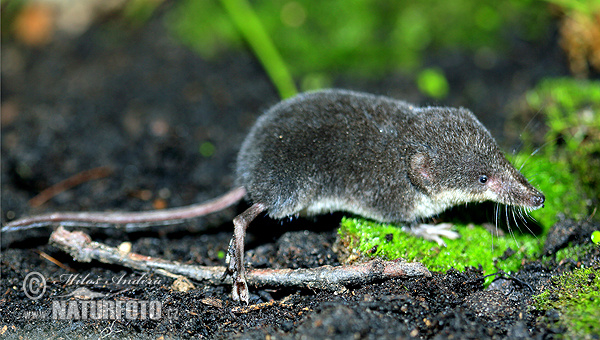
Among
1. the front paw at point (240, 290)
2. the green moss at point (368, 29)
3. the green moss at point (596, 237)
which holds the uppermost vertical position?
the green moss at point (368, 29)

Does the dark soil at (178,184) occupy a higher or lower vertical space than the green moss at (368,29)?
lower

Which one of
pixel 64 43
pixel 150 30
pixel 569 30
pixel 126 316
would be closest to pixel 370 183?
pixel 126 316

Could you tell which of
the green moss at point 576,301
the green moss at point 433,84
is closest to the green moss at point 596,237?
the green moss at point 576,301

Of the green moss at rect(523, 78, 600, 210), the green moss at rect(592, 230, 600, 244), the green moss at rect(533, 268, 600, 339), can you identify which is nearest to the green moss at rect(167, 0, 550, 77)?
the green moss at rect(523, 78, 600, 210)

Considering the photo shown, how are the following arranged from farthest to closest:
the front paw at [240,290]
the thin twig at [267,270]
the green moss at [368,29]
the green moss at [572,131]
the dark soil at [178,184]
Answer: the green moss at [368,29], the green moss at [572,131], the front paw at [240,290], the thin twig at [267,270], the dark soil at [178,184]

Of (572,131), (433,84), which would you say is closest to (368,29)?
(433,84)

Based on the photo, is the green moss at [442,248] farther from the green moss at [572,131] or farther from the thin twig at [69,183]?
the thin twig at [69,183]

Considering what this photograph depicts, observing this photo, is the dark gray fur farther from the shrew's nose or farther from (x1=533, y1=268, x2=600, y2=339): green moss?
(x1=533, y1=268, x2=600, y2=339): green moss
